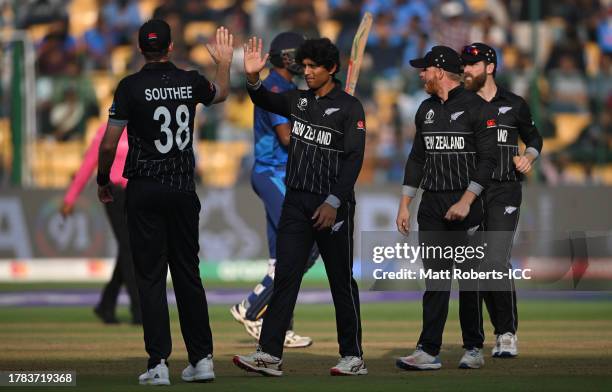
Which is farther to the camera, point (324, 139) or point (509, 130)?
point (509, 130)

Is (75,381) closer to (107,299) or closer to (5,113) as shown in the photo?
(107,299)

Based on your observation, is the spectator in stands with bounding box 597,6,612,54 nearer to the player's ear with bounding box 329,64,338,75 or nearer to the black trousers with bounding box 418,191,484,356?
the black trousers with bounding box 418,191,484,356

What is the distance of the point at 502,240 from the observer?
428 inches

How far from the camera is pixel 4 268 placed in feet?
68.2

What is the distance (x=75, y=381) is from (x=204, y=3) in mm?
16028

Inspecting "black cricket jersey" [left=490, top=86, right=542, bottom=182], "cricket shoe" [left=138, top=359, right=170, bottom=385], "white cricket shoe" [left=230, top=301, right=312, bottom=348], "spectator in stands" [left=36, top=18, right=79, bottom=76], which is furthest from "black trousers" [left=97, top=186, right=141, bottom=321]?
"spectator in stands" [left=36, top=18, right=79, bottom=76]

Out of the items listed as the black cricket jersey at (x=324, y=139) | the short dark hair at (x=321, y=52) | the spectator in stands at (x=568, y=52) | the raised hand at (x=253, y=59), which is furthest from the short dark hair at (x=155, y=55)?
the spectator in stands at (x=568, y=52)

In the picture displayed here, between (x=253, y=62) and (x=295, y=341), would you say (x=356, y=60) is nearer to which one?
(x=253, y=62)

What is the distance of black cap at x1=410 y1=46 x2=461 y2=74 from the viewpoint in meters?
9.89

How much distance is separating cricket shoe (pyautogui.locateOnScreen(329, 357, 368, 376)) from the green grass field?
Answer: 0.12m

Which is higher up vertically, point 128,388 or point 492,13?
point 492,13

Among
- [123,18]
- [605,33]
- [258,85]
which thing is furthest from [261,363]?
[605,33]

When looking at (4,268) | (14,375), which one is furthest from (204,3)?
(14,375)

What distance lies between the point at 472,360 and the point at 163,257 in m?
2.75
